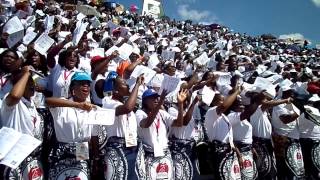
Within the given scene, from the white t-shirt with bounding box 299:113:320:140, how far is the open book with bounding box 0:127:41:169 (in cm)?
519

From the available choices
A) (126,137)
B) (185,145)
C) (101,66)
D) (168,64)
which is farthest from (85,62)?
(126,137)

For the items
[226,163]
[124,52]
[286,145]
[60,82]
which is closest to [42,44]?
[60,82]

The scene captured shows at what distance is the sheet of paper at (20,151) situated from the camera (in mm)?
3844

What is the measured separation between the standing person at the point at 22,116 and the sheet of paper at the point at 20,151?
353 mm

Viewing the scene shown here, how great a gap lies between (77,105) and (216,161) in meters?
2.59

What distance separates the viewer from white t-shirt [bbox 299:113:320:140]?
7744mm

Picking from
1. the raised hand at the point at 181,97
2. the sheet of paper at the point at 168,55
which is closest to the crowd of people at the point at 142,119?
the raised hand at the point at 181,97

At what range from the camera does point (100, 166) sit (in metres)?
5.06

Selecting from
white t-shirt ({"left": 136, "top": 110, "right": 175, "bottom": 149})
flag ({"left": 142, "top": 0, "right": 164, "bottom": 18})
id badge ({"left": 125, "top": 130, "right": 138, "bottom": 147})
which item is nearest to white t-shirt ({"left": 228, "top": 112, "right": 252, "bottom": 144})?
white t-shirt ({"left": 136, "top": 110, "right": 175, "bottom": 149})

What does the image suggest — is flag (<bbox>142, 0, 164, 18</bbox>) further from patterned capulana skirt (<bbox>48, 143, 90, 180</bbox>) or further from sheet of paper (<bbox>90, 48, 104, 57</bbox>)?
patterned capulana skirt (<bbox>48, 143, 90, 180</bbox>)

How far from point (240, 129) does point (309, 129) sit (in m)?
2.01

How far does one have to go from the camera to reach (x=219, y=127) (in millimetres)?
6156

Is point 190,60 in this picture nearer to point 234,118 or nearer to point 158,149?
point 234,118

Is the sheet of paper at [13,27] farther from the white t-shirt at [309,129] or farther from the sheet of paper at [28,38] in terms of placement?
the white t-shirt at [309,129]
